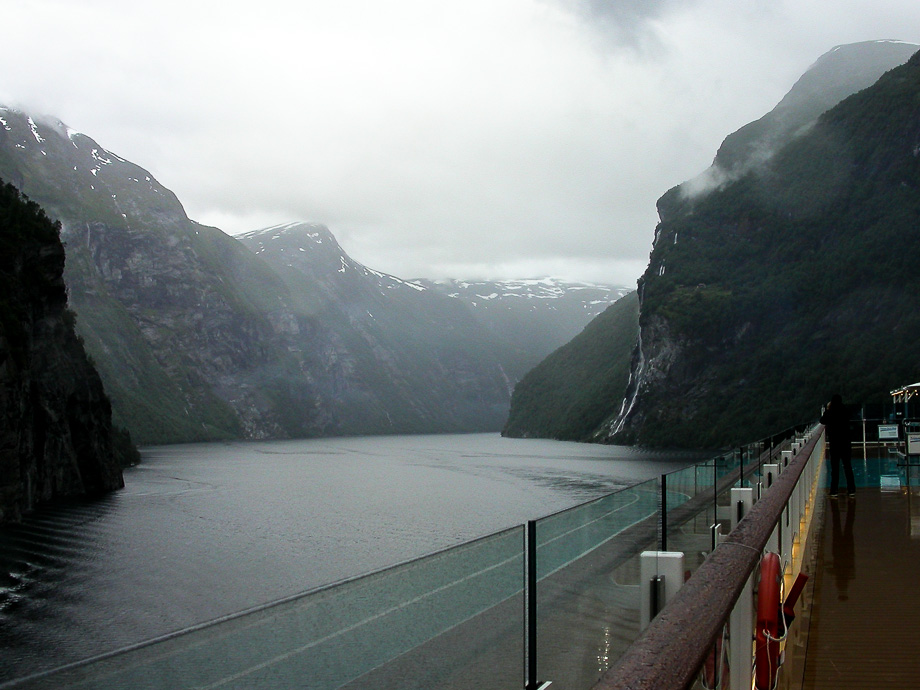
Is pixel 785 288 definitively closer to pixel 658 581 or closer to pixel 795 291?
pixel 795 291

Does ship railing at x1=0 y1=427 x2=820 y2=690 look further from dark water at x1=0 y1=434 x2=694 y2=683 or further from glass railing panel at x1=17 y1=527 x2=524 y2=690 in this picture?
dark water at x1=0 y1=434 x2=694 y2=683

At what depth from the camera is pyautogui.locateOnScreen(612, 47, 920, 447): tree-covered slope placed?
89.4 metres

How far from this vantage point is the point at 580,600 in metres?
3.42

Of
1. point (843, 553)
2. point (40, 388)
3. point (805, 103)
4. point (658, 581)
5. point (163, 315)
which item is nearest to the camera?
point (658, 581)

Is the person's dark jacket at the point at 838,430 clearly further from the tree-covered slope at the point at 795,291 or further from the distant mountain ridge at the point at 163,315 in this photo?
the distant mountain ridge at the point at 163,315

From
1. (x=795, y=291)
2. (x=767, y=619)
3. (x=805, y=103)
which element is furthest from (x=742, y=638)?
(x=805, y=103)

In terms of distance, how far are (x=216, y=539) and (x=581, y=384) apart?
11462 cm

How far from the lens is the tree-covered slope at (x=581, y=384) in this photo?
433 feet

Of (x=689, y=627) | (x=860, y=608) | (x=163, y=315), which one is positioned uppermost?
(x=163, y=315)

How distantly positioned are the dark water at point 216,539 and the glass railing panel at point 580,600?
52.8ft

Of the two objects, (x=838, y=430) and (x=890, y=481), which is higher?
(x=838, y=430)


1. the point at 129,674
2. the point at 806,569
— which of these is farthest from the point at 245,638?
the point at 806,569

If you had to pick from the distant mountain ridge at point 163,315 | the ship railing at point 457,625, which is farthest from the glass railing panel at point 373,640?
the distant mountain ridge at point 163,315

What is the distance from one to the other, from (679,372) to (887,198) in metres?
28.9
